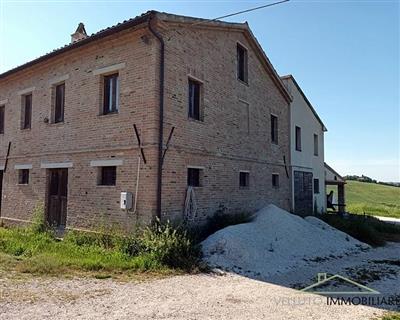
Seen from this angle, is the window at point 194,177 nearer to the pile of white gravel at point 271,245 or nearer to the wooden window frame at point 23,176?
the pile of white gravel at point 271,245

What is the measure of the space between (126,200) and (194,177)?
8.57 feet

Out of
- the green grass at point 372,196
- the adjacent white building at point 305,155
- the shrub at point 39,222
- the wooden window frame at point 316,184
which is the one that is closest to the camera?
the shrub at point 39,222

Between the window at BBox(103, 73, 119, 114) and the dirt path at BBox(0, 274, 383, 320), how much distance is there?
5.84m

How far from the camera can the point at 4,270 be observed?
24.4ft

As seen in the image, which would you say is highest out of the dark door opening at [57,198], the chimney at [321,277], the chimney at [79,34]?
the chimney at [79,34]

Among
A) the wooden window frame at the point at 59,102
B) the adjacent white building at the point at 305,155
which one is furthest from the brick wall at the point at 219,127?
the wooden window frame at the point at 59,102

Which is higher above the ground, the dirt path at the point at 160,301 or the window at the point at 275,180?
the window at the point at 275,180

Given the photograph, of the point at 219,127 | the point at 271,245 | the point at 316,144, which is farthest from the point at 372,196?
the point at 271,245

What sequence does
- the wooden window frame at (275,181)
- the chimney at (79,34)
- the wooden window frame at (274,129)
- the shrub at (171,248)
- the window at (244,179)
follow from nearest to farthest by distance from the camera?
the shrub at (171,248), the window at (244,179), the chimney at (79,34), the wooden window frame at (275,181), the wooden window frame at (274,129)

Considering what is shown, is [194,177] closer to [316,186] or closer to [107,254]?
[107,254]

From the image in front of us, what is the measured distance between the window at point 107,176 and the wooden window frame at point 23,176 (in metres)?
4.76

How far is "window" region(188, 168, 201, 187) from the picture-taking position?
438 inches

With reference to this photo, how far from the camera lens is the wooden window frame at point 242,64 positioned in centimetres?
1484

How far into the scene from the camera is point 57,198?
1229 centimetres
